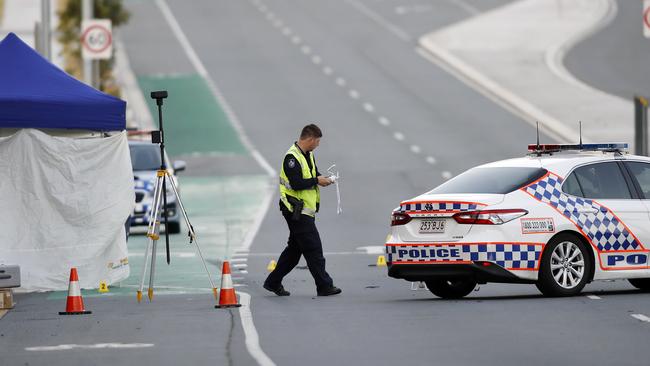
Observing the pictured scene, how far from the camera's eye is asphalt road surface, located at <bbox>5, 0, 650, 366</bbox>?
40.3 feet

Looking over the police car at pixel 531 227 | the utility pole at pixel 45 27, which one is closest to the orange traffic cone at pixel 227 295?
the police car at pixel 531 227

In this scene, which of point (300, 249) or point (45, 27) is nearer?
point (300, 249)

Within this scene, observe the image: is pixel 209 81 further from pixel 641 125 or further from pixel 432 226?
pixel 432 226

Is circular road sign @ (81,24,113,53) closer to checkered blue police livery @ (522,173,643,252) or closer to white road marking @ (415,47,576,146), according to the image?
white road marking @ (415,47,576,146)

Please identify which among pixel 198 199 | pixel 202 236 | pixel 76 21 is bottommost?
pixel 202 236

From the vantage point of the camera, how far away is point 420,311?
1518 cm

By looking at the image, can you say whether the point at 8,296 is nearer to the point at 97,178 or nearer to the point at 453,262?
the point at 97,178

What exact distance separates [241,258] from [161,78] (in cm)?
3491

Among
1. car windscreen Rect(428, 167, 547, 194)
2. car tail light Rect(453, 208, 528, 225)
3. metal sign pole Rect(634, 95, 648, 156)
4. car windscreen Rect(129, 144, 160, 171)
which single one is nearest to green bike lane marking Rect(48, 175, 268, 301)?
car windscreen Rect(129, 144, 160, 171)

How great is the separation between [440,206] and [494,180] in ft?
2.62

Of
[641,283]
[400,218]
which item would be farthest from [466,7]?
[400,218]

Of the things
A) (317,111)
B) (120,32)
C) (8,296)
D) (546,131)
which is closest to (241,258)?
(8,296)

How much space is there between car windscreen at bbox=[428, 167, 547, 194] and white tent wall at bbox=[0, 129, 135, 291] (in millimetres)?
4607

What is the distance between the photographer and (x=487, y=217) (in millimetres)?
15875
